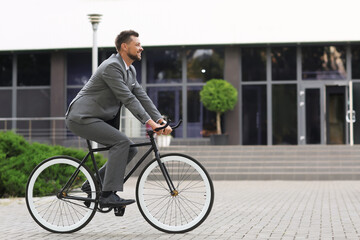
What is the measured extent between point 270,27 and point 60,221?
67.4 ft

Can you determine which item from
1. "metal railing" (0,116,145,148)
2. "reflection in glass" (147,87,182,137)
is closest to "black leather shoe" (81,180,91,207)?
"metal railing" (0,116,145,148)

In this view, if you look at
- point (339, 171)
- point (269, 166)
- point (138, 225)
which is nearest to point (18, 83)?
point (269, 166)

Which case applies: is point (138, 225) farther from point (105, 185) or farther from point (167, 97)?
point (167, 97)

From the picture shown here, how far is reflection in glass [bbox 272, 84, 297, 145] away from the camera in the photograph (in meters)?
26.1

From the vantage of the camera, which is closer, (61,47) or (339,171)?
(339,171)

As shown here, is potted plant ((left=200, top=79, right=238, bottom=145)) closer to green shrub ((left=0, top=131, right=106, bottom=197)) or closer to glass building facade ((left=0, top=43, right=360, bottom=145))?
glass building facade ((left=0, top=43, right=360, bottom=145))

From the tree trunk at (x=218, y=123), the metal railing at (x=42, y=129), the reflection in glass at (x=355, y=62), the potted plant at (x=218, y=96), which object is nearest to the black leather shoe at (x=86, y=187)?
the potted plant at (x=218, y=96)

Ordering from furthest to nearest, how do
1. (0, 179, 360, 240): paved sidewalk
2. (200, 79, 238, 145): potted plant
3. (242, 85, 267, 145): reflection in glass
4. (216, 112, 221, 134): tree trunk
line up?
(242, 85, 267, 145): reflection in glass < (216, 112, 221, 134): tree trunk < (200, 79, 238, 145): potted plant < (0, 179, 360, 240): paved sidewalk

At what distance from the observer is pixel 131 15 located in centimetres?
2694

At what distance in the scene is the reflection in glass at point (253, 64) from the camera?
26.6 meters

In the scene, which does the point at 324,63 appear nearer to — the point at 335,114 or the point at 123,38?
the point at 335,114

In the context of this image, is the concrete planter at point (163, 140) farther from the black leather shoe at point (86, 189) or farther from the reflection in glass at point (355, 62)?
the black leather shoe at point (86, 189)

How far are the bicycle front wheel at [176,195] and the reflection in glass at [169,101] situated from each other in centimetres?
2030

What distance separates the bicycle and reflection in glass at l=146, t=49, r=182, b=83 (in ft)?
67.5
